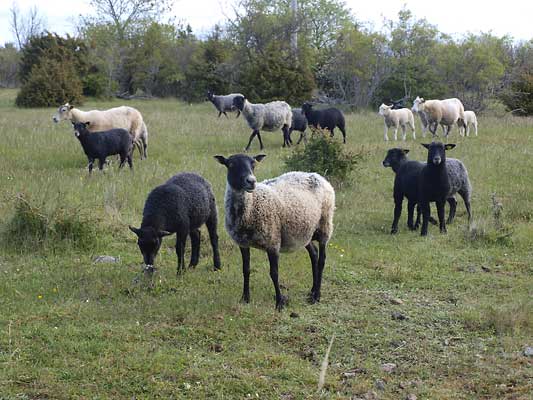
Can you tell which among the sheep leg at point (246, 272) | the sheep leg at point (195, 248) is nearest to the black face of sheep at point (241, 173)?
the sheep leg at point (246, 272)

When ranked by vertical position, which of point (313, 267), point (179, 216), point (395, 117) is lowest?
point (313, 267)

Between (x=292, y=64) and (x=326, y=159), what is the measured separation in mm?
22845

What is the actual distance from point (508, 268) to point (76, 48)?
122 feet

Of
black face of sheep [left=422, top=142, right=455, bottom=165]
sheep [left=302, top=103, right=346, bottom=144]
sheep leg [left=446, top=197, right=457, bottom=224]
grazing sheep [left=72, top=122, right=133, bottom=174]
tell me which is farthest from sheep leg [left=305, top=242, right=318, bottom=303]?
sheep [left=302, top=103, right=346, bottom=144]

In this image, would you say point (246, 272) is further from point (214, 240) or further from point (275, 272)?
point (214, 240)

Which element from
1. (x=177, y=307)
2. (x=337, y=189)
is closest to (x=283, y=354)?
(x=177, y=307)

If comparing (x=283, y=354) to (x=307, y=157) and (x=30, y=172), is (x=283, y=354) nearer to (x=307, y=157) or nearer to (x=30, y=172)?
(x=307, y=157)

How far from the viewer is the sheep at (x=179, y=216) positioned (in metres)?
7.25

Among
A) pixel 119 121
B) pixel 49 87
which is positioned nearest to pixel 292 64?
pixel 49 87

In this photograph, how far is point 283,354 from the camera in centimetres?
551

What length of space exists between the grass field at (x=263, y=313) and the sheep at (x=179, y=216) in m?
0.34

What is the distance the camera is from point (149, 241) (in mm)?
7191

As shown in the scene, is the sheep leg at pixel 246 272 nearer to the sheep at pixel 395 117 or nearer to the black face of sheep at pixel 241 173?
the black face of sheep at pixel 241 173

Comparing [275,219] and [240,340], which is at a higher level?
[275,219]
